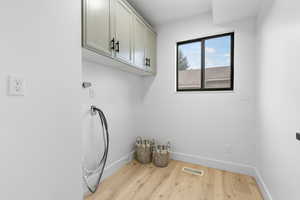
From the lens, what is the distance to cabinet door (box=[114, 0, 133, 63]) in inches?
66.9

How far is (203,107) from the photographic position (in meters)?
2.37

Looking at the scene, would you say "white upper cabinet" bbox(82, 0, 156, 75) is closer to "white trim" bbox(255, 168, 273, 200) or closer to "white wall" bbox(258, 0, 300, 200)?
"white wall" bbox(258, 0, 300, 200)

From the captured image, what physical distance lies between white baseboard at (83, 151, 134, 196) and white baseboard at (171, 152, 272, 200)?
845 millimetres

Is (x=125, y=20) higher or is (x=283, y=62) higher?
(x=125, y=20)

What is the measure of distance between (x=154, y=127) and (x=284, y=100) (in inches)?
78.2

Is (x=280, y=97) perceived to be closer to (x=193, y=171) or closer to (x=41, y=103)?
(x=193, y=171)

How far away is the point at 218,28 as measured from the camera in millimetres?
2252

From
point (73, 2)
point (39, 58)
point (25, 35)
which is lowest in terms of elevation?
point (39, 58)

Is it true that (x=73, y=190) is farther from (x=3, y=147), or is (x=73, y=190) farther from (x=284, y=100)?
(x=284, y=100)

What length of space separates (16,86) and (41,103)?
169 mm


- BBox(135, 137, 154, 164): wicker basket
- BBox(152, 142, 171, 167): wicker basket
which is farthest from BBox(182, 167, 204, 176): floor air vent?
BBox(135, 137, 154, 164): wicker basket

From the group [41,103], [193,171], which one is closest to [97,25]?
[41,103]

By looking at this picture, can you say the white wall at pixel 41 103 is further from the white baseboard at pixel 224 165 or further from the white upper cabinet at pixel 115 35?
the white baseboard at pixel 224 165

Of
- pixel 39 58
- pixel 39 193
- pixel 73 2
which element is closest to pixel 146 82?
pixel 73 2
